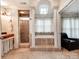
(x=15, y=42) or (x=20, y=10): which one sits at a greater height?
(x=20, y=10)

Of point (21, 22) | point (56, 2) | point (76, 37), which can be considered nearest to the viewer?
point (76, 37)

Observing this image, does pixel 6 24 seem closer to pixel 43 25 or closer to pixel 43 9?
pixel 43 25

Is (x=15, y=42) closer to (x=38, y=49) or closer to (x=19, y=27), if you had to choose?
(x=19, y=27)

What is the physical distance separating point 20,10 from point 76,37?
16.4 ft

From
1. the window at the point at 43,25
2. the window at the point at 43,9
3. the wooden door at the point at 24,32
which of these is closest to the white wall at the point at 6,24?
the wooden door at the point at 24,32

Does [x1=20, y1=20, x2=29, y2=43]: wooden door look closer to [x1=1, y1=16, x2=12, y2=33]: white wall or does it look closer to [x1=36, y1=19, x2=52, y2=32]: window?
[x1=1, y1=16, x2=12, y2=33]: white wall

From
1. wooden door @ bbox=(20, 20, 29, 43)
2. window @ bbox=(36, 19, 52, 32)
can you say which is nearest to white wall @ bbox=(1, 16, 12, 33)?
wooden door @ bbox=(20, 20, 29, 43)

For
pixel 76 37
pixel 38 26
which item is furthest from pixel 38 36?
pixel 76 37

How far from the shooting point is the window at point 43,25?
815 centimetres

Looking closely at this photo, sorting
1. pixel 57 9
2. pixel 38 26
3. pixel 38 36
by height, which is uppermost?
pixel 57 9

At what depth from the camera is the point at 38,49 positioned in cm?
791

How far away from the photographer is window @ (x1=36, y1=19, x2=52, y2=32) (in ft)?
26.7

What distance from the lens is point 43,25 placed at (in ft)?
26.8

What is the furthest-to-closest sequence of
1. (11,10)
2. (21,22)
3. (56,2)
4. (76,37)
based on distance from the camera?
(21,22) < (11,10) < (56,2) < (76,37)
